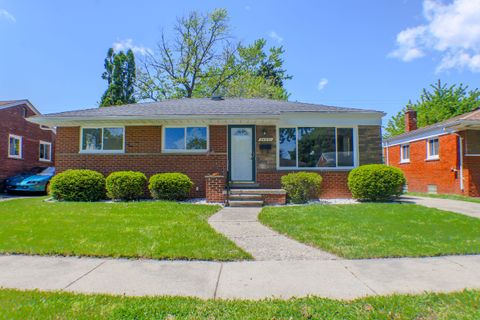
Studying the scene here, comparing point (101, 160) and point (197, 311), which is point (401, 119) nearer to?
point (101, 160)

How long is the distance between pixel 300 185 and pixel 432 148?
30.5 ft

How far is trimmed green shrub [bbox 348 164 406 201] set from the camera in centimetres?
942

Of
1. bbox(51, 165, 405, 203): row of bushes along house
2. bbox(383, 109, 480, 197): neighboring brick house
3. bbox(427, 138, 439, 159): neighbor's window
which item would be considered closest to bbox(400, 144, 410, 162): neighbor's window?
bbox(383, 109, 480, 197): neighboring brick house

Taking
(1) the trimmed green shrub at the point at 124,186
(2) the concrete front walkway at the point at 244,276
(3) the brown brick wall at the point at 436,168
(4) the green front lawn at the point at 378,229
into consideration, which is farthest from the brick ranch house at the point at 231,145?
(2) the concrete front walkway at the point at 244,276

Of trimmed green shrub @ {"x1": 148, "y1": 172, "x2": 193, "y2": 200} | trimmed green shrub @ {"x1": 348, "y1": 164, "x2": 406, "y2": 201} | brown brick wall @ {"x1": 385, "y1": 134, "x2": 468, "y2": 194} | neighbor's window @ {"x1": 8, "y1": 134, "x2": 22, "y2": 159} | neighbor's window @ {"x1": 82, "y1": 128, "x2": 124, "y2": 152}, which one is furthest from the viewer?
neighbor's window @ {"x1": 8, "y1": 134, "x2": 22, "y2": 159}

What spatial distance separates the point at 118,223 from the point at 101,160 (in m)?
5.78

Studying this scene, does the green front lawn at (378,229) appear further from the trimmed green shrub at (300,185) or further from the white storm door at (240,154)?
the white storm door at (240,154)

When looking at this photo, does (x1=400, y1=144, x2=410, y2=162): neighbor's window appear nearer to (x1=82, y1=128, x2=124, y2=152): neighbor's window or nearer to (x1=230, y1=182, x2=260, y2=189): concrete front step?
(x1=230, y1=182, x2=260, y2=189): concrete front step

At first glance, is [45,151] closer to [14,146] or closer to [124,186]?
[14,146]

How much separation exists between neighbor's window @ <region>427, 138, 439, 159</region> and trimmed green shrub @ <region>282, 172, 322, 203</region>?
8.22 m

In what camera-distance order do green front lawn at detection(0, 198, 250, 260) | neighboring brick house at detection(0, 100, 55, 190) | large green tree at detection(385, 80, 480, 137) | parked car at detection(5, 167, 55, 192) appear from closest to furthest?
green front lawn at detection(0, 198, 250, 260), parked car at detection(5, 167, 55, 192), neighboring brick house at detection(0, 100, 55, 190), large green tree at detection(385, 80, 480, 137)

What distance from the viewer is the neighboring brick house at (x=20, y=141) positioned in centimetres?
1538

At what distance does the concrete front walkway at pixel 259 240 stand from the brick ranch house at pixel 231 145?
3616 millimetres

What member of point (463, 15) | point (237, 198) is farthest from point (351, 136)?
point (463, 15)
